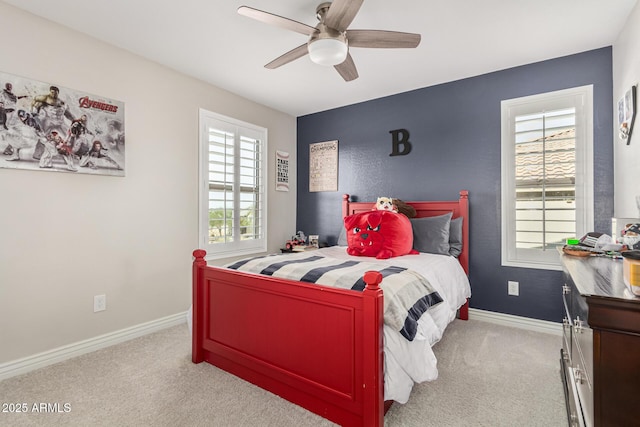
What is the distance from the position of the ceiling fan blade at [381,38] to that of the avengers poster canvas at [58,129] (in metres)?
2.04

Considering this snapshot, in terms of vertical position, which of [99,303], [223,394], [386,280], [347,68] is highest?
[347,68]

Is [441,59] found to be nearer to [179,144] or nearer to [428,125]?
[428,125]

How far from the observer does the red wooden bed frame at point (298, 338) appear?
4.84 ft

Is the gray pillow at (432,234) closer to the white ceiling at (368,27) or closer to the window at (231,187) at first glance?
the white ceiling at (368,27)

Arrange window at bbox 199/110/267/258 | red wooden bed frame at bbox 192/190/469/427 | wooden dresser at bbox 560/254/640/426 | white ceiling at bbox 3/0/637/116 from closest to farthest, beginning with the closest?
wooden dresser at bbox 560/254/640/426, red wooden bed frame at bbox 192/190/469/427, white ceiling at bbox 3/0/637/116, window at bbox 199/110/267/258

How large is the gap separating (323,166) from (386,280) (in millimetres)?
2758

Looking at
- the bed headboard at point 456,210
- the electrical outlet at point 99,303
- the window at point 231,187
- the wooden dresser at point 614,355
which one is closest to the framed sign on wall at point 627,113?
the bed headboard at point 456,210

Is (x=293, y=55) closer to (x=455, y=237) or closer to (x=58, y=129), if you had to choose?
(x=58, y=129)

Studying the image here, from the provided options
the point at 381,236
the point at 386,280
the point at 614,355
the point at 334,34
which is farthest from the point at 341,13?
the point at 614,355

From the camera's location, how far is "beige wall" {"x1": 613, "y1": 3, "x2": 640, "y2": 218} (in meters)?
2.03

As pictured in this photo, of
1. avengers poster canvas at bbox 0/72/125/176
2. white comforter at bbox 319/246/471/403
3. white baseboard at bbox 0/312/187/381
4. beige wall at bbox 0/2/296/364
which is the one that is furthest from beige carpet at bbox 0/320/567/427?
avengers poster canvas at bbox 0/72/125/176

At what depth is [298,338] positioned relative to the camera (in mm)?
1748

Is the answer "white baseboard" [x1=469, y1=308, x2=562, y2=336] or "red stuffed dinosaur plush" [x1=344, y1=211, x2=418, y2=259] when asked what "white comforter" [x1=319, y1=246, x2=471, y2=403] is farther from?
"white baseboard" [x1=469, y1=308, x2=562, y2=336]

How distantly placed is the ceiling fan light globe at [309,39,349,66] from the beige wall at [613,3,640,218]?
1855 mm
